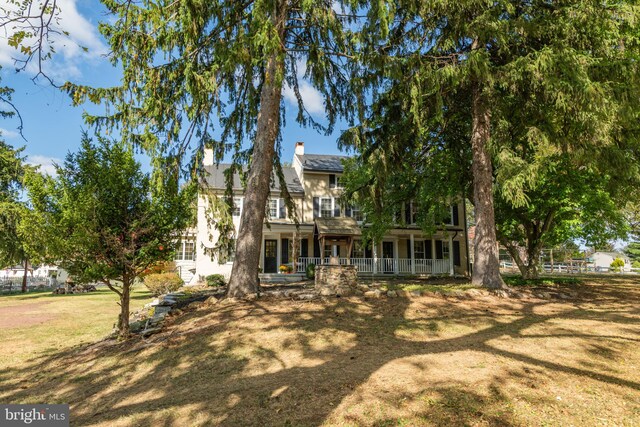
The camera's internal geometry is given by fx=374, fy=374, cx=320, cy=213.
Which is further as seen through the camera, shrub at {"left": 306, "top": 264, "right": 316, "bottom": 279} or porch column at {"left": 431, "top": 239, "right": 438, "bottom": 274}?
porch column at {"left": 431, "top": 239, "right": 438, "bottom": 274}

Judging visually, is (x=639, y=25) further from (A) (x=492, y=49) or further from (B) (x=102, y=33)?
(B) (x=102, y=33)

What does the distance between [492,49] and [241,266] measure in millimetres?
10271

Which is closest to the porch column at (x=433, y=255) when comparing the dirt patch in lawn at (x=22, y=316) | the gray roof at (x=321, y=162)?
the gray roof at (x=321, y=162)

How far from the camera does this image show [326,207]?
971 inches

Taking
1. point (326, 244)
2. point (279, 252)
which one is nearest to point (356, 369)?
point (326, 244)

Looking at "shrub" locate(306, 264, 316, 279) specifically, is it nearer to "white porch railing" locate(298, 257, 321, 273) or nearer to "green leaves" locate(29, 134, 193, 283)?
"white porch railing" locate(298, 257, 321, 273)

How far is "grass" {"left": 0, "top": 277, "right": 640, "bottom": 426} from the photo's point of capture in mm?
3883

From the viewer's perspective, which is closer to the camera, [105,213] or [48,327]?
[105,213]

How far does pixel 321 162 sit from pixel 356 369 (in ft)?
71.8

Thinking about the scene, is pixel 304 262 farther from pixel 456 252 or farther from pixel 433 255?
pixel 456 252

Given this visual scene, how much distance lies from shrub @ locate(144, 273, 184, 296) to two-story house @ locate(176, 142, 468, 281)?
466cm

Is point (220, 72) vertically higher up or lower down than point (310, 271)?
higher up

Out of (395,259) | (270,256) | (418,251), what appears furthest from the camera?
(418,251)

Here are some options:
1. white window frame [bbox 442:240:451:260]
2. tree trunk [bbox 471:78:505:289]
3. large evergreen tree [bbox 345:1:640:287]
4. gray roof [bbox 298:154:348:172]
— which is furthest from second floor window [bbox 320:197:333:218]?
tree trunk [bbox 471:78:505:289]
